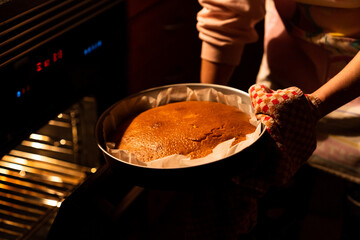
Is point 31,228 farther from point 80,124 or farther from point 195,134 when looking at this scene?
point 195,134

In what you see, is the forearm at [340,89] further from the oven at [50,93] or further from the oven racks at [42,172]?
the oven racks at [42,172]

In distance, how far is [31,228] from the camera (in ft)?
3.38

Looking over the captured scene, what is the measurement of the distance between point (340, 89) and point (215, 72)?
1.03 feet

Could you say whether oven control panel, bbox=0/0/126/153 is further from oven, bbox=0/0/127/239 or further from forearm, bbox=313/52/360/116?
forearm, bbox=313/52/360/116

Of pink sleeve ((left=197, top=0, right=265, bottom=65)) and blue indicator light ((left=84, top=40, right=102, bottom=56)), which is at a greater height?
pink sleeve ((left=197, top=0, right=265, bottom=65))

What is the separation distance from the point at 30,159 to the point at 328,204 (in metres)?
1.31

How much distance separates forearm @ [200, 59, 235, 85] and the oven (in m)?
0.32

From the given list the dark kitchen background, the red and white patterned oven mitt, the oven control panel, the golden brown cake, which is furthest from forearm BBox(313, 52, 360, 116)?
the oven control panel

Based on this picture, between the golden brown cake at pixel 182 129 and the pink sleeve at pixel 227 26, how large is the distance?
228 millimetres

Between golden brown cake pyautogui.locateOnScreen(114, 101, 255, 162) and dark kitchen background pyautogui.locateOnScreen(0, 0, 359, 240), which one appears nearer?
golden brown cake pyautogui.locateOnScreen(114, 101, 255, 162)

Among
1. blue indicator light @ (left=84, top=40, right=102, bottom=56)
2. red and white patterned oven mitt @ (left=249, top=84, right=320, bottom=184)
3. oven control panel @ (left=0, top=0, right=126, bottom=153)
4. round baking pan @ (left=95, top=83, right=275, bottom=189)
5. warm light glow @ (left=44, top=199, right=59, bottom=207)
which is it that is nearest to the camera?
round baking pan @ (left=95, top=83, right=275, bottom=189)

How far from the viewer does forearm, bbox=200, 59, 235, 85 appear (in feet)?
3.19

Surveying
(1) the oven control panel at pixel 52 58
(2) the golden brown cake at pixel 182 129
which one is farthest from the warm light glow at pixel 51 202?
(2) the golden brown cake at pixel 182 129

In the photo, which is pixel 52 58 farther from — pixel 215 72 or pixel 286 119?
pixel 286 119
